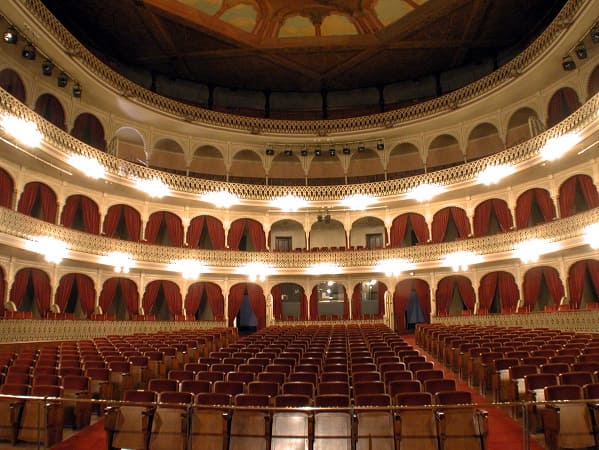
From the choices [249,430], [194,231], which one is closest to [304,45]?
[194,231]

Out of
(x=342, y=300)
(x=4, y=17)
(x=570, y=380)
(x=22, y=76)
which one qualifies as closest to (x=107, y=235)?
(x=22, y=76)

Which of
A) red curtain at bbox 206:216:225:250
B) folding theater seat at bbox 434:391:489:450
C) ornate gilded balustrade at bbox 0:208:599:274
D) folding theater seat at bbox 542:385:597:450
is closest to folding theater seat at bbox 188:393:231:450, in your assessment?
folding theater seat at bbox 434:391:489:450

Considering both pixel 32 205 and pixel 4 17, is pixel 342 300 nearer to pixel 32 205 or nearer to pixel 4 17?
pixel 32 205

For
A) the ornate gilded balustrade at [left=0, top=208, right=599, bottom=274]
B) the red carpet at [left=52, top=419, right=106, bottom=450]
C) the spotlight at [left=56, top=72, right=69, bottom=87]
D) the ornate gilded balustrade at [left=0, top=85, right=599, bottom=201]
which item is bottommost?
the red carpet at [left=52, top=419, right=106, bottom=450]

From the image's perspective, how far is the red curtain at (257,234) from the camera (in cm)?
2294

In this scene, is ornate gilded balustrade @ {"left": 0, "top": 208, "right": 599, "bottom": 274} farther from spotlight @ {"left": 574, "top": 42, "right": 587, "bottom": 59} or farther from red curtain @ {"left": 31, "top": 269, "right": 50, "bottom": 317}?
spotlight @ {"left": 574, "top": 42, "right": 587, "bottom": 59}

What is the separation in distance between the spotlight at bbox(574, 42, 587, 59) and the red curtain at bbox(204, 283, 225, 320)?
1751 centimetres

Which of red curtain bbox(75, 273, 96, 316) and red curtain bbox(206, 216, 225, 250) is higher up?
red curtain bbox(206, 216, 225, 250)

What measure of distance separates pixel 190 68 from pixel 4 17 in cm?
1059

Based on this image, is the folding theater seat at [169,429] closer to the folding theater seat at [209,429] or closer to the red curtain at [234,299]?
the folding theater seat at [209,429]

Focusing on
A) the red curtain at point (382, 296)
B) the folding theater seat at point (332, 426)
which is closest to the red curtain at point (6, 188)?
the folding theater seat at point (332, 426)

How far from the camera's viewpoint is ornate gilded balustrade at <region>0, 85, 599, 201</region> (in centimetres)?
1420

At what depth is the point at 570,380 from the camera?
5.56 m

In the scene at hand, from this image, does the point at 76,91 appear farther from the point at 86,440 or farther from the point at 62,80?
the point at 86,440
